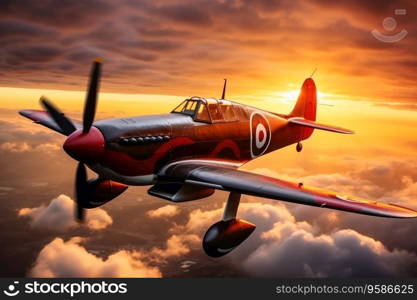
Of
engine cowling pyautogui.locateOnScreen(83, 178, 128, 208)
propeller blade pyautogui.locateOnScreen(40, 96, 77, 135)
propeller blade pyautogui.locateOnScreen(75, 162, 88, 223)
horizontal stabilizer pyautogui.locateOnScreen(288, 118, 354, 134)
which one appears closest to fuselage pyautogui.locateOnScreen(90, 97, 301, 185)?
propeller blade pyautogui.locateOnScreen(75, 162, 88, 223)

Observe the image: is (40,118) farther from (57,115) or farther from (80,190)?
(80,190)

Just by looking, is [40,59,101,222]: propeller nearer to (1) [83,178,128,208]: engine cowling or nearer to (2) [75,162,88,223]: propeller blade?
(2) [75,162,88,223]: propeller blade

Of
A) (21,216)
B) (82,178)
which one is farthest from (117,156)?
(21,216)

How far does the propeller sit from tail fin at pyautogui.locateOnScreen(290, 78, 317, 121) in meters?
10.3

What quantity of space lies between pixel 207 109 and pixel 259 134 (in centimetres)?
277

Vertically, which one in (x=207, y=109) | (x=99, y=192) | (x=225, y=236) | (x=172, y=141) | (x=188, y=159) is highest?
(x=207, y=109)

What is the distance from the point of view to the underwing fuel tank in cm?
996

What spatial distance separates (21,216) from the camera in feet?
540

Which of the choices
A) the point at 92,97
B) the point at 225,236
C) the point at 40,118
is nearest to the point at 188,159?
the point at 225,236

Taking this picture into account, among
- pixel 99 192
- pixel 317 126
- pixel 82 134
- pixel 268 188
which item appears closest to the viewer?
pixel 82 134

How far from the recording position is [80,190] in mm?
9125

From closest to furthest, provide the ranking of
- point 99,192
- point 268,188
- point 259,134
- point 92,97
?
point 92,97
point 268,188
point 99,192
point 259,134

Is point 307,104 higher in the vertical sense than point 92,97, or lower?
higher

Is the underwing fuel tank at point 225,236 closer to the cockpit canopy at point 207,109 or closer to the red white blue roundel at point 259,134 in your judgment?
the cockpit canopy at point 207,109
